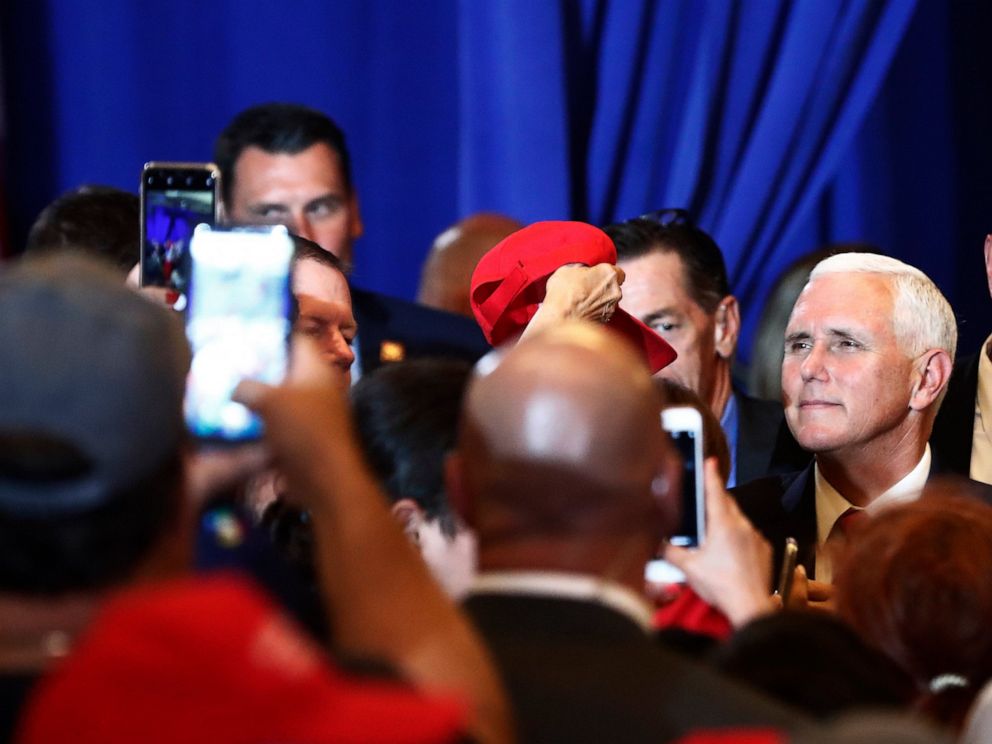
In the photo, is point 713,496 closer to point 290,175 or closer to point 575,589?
point 575,589

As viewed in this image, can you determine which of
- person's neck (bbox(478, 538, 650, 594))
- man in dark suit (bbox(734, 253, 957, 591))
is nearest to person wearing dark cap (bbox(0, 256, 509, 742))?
person's neck (bbox(478, 538, 650, 594))

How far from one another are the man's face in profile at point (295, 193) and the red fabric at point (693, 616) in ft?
5.26

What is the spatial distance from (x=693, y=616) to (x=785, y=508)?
3.14 feet

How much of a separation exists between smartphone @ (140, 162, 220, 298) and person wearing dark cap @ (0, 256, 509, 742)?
38.5 inches

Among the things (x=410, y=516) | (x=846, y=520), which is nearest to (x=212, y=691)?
(x=410, y=516)

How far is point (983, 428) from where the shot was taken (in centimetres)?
304

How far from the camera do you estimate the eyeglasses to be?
3.61 m

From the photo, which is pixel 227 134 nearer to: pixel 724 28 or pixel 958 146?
pixel 724 28

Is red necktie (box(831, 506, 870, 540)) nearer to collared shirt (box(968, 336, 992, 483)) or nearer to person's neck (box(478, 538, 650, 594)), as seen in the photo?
collared shirt (box(968, 336, 992, 483))

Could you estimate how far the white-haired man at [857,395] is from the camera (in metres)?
2.80

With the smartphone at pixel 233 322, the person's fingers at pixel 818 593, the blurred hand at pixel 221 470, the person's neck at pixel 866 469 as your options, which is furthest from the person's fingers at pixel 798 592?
the blurred hand at pixel 221 470

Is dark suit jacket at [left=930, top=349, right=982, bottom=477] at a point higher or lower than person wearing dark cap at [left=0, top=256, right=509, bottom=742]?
lower

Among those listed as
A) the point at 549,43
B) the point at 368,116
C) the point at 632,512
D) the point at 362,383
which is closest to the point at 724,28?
the point at 549,43

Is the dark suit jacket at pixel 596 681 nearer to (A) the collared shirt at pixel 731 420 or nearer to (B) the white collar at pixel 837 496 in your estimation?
(B) the white collar at pixel 837 496
